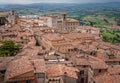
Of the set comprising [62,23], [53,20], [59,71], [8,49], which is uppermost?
[59,71]

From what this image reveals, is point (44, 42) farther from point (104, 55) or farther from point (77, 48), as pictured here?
point (104, 55)

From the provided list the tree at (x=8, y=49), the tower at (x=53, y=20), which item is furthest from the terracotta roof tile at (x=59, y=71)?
the tower at (x=53, y=20)

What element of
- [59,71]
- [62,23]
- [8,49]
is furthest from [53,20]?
[59,71]

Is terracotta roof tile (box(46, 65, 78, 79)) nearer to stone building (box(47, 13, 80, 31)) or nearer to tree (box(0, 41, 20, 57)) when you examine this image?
tree (box(0, 41, 20, 57))

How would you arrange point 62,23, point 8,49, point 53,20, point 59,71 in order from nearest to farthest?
point 59,71 → point 8,49 → point 53,20 → point 62,23

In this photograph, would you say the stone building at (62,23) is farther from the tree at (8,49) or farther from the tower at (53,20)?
the tree at (8,49)

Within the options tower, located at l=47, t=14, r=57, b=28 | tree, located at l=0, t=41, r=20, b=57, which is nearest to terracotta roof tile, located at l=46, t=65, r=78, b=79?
tree, located at l=0, t=41, r=20, b=57

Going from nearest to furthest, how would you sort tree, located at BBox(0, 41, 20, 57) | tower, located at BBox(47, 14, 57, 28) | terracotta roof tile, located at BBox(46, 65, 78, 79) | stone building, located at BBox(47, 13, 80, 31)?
terracotta roof tile, located at BBox(46, 65, 78, 79), tree, located at BBox(0, 41, 20, 57), tower, located at BBox(47, 14, 57, 28), stone building, located at BBox(47, 13, 80, 31)

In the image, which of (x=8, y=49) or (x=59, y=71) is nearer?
(x=59, y=71)

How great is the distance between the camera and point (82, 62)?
4528 centimetres

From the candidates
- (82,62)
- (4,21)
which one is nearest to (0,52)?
(82,62)

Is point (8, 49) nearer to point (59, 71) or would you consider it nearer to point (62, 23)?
point (59, 71)

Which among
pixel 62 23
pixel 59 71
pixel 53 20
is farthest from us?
pixel 62 23

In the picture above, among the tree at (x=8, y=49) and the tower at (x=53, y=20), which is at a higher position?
the tree at (x=8, y=49)
